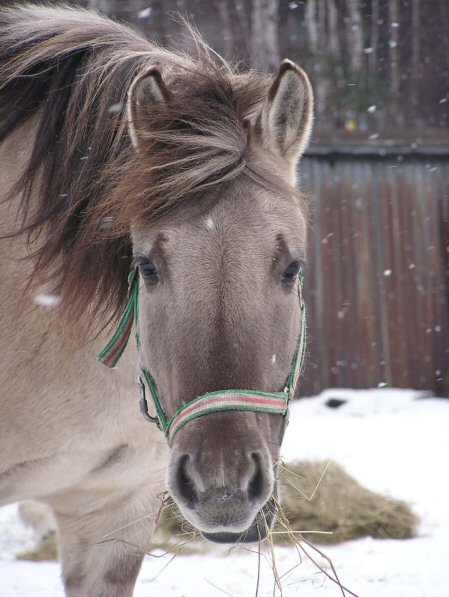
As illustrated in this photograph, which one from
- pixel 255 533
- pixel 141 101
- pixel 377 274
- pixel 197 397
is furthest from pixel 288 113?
pixel 377 274

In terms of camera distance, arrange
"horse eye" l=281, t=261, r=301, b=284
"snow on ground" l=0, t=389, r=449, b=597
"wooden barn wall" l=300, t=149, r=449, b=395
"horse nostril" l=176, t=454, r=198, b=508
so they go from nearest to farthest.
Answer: "horse nostril" l=176, t=454, r=198, b=508 < "horse eye" l=281, t=261, r=301, b=284 < "snow on ground" l=0, t=389, r=449, b=597 < "wooden barn wall" l=300, t=149, r=449, b=395

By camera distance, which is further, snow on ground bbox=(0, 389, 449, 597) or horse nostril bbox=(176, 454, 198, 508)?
snow on ground bbox=(0, 389, 449, 597)

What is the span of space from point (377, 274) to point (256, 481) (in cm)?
703

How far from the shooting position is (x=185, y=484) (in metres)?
1.72

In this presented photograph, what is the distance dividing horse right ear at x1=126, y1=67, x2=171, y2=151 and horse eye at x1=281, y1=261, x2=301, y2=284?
575 millimetres

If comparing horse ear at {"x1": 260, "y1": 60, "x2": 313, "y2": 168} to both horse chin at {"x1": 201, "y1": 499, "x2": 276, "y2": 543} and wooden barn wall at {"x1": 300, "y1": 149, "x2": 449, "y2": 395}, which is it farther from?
wooden barn wall at {"x1": 300, "y1": 149, "x2": 449, "y2": 395}

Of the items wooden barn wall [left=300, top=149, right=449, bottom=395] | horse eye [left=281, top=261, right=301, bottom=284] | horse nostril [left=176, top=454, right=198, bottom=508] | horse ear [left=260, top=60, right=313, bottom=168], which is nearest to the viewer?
horse nostril [left=176, top=454, right=198, bottom=508]

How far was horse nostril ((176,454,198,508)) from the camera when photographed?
169 centimetres

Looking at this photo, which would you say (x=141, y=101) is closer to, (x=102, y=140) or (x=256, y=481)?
(x=102, y=140)

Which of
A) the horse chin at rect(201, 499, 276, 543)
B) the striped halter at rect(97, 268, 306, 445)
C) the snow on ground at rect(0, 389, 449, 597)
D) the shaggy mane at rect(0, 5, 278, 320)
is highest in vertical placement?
the shaggy mane at rect(0, 5, 278, 320)

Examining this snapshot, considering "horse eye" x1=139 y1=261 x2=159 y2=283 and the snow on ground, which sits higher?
"horse eye" x1=139 y1=261 x2=159 y2=283

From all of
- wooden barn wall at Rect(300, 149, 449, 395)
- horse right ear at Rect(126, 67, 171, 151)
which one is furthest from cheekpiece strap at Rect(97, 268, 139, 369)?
wooden barn wall at Rect(300, 149, 449, 395)

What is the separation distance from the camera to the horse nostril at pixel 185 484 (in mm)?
1692

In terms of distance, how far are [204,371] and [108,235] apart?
0.60 m
